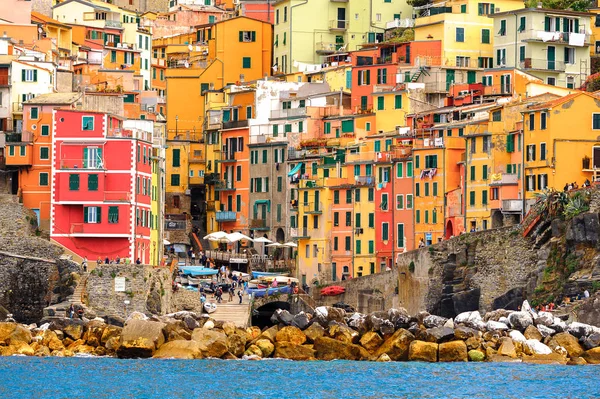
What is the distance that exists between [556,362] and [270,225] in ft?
163

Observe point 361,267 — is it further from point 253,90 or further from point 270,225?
point 253,90

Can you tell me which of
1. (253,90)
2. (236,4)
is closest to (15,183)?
(253,90)

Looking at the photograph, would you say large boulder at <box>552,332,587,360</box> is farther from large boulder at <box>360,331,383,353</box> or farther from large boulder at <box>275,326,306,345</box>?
large boulder at <box>275,326,306,345</box>

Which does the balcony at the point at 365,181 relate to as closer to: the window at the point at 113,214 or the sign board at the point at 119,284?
the window at the point at 113,214

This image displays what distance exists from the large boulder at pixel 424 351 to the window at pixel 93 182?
2612cm

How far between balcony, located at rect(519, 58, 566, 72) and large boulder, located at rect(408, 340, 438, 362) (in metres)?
49.4

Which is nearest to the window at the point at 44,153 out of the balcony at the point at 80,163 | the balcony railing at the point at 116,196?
the balcony at the point at 80,163

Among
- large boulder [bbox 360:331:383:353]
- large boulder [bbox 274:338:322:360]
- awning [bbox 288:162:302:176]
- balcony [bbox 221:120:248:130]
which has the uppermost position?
balcony [bbox 221:120:248:130]

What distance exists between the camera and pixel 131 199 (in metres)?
115

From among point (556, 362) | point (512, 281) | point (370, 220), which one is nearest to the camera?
point (556, 362)

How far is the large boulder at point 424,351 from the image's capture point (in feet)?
311

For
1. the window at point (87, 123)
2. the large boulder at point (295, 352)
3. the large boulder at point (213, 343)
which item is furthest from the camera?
the window at point (87, 123)

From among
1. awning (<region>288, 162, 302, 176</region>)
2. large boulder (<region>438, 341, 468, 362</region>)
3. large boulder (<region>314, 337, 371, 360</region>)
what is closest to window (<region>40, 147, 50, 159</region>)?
awning (<region>288, 162, 302, 176</region>)

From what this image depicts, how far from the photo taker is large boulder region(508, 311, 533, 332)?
97375mm
